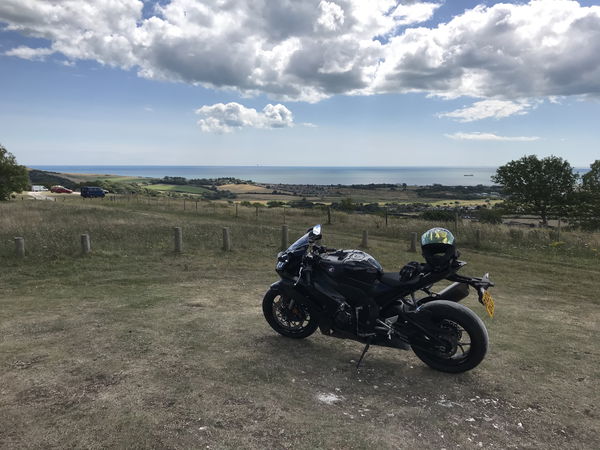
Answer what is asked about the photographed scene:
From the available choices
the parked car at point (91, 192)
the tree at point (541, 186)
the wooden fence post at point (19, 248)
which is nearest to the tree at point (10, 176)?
the parked car at point (91, 192)

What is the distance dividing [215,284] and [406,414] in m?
6.21

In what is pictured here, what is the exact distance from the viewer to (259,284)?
926 centimetres

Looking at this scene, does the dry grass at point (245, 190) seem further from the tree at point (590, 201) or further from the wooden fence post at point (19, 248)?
the wooden fence post at point (19, 248)

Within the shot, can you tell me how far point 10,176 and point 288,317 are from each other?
132 feet

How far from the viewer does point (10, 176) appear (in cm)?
3600

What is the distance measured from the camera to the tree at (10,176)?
117 feet

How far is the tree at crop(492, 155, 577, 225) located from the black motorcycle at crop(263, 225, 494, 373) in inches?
1625

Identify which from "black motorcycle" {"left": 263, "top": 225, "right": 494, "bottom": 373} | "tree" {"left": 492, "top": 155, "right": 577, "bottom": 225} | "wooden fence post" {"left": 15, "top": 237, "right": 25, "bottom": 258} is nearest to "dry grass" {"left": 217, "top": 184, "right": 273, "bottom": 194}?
"tree" {"left": 492, "top": 155, "right": 577, "bottom": 225}

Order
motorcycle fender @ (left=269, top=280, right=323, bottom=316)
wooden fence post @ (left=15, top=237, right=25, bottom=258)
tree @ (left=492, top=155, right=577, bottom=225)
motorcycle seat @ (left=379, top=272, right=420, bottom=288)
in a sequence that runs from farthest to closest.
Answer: tree @ (left=492, top=155, right=577, bottom=225) → wooden fence post @ (left=15, top=237, right=25, bottom=258) → motorcycle fender @ (left=269, top=280, right=323, bottom=316) → motorcycle seat @ (left=379, top=272, right=420, bottom=288)

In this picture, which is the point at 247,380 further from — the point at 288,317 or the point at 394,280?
the point at 394,280

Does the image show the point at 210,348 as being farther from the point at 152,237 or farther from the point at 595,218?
the point at 595,218

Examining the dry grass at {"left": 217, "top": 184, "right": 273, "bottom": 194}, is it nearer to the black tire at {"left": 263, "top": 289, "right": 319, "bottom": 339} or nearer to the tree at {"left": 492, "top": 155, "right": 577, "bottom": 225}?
the tree at {"left": 492, "top": 155, "right": 577, "bottom": 225}

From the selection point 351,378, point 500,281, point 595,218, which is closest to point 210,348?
point 351,378

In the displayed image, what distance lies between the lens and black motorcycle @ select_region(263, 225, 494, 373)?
424 centimetres
